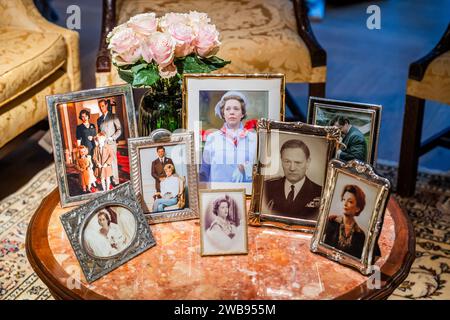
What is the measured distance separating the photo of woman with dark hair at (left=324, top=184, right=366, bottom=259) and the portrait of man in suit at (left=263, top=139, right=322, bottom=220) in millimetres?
99

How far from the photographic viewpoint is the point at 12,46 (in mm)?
2281

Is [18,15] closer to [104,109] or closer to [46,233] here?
[104,109]

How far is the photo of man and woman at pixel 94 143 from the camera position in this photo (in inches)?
58.8

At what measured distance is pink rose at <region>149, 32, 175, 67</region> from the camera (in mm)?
1399

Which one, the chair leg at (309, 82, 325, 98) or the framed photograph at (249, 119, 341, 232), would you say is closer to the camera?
the framed photograph at (249, 119, 341, 232)

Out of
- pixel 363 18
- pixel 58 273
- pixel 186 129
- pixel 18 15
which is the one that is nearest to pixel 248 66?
pixel 186 129

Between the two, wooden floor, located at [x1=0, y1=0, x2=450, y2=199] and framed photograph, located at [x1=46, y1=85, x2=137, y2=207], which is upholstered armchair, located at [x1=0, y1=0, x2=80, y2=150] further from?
framed photograph, located at [x1=46, y1=85, x2=137, y2=207]

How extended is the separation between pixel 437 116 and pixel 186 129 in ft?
6.20

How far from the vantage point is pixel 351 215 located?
132cm

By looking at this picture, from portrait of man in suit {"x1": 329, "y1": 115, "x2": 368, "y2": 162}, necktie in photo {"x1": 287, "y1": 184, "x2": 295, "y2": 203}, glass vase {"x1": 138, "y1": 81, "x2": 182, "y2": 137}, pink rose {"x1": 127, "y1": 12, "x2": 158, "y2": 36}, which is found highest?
pink rose {"x1": 127, "y1": 12, "x2": 158, "y2": 36}

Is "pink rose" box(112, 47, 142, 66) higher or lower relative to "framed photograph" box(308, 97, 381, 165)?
higher

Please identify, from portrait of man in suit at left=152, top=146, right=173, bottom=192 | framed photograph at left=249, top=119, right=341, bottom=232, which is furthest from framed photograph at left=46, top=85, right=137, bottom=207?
framed photograph at left=249, top=119, right=341, bottom=232

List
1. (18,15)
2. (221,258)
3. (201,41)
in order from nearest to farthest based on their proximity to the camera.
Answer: (221,258) < (201,41) < (18,15)

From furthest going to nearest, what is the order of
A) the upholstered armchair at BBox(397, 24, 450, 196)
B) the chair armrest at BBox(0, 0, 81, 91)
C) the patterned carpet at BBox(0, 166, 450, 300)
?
the chair armrest at BBox(0, 0, 81, 91)
the upholstered armchair at BBox(397, 24, 450, 196)
the patterned carpet at BBox(0, 166, 450, 300)
